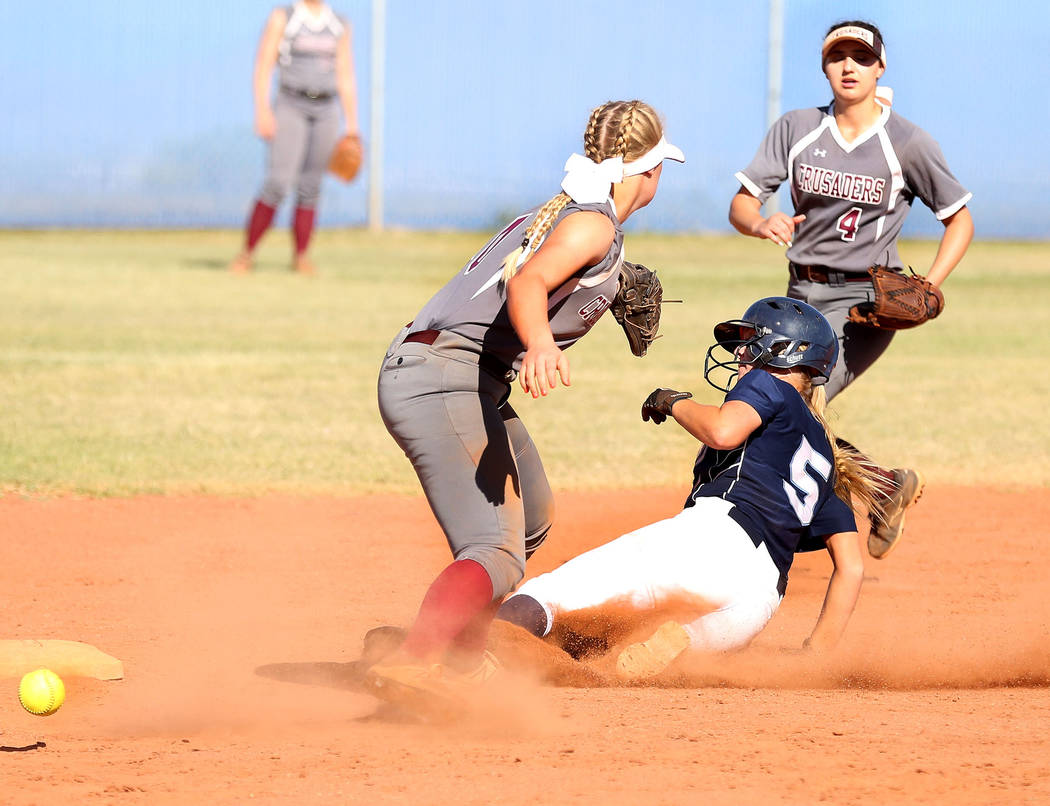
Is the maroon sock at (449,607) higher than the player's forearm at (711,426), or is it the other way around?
the player's forearm at (711,426)

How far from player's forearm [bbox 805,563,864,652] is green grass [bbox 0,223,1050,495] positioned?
285 centimetres

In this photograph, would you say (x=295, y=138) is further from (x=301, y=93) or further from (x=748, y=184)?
(x=748, y=184)

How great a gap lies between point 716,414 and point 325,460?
14.0 feet

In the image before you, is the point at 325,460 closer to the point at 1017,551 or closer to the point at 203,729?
the point at 1017,551

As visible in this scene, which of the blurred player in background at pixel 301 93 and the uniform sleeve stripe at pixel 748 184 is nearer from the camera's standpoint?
the uniform sleeve stripe at pixel 748 184

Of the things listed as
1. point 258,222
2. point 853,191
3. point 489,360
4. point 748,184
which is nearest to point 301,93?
point 258,222

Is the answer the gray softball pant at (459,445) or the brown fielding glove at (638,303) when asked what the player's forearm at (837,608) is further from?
the gray softball pant at (459,445)

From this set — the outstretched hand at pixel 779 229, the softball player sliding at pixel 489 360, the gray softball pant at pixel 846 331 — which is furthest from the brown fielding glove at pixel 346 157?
the softball player sliding at pixel 489 360

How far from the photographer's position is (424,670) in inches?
139

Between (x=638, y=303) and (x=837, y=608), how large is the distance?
113 centimetres

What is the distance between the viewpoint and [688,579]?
13.5ft

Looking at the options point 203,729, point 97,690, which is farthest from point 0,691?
point 203,729

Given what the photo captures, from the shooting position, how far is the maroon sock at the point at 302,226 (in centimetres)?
1669

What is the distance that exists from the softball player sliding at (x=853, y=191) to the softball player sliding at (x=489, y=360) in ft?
6.44
